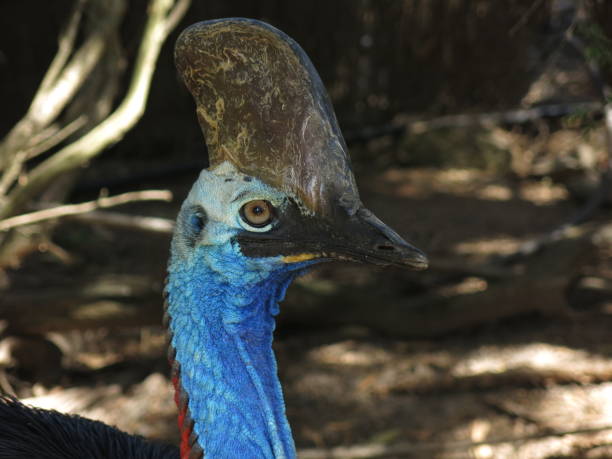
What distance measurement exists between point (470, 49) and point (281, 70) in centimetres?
323

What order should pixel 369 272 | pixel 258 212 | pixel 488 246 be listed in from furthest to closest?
pixel 488 246 → pixel 369 272 → pixel 258 212

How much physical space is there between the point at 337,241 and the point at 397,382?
2302 millimetres

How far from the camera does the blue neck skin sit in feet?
A: 4.81

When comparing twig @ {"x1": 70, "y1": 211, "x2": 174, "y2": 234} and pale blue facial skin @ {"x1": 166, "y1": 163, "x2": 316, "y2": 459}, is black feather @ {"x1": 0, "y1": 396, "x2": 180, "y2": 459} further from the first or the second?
twig @ {"x1": 70, "y1": 211, "x2": 174, "y2": 234}

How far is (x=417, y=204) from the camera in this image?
227 inches

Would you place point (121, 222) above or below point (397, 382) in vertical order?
above

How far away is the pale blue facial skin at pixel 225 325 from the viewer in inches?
57.4

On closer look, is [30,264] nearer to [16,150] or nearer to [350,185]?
[16,150]

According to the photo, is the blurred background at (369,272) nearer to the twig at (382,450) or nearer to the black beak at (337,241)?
the twig at (382,450)

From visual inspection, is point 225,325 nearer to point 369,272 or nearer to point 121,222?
point 121,222

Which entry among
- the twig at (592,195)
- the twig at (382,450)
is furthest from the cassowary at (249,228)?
the twig at (382,450)

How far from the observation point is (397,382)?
3527mm

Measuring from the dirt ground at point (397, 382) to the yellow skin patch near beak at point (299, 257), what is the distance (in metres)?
1.67

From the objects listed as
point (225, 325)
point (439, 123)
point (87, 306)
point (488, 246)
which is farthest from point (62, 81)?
point (439, 123)
